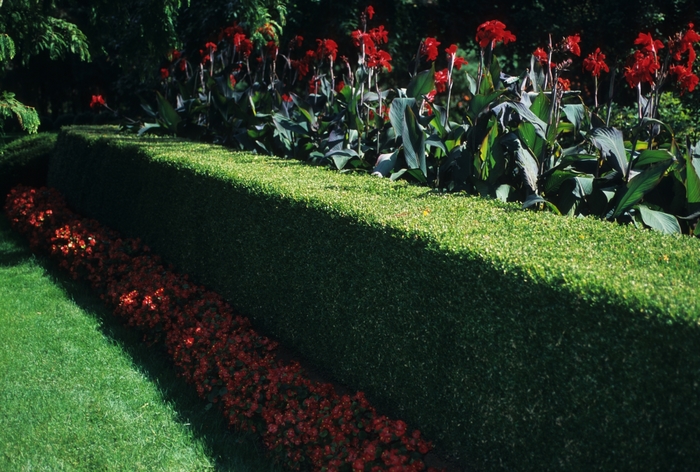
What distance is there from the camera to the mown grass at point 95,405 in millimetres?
3484

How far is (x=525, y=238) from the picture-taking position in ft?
10.7

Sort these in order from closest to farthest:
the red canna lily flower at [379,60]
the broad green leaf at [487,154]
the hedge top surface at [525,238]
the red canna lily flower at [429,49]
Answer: the hedge top surface at [525,238] → the broad green leaf at [487,154] → the red canna lily flower at [429,49] → the red canna lily flower at [379,60]

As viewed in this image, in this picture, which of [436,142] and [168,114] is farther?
[168,114]

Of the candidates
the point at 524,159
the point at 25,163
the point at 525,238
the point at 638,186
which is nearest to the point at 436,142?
the point at 524,159

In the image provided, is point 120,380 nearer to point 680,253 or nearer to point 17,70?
point 680,253

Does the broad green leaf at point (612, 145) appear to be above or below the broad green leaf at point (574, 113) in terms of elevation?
below

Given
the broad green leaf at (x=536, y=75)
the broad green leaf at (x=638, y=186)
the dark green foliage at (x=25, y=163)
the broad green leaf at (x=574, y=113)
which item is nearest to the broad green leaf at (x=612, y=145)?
the broad green leaf at (x=638, y=186)

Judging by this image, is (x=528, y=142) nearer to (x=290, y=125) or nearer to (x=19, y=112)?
(x=290, y=125)

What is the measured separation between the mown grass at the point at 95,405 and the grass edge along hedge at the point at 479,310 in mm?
758

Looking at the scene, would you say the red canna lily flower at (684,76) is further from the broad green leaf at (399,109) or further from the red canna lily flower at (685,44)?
the broad green leaf at (399,109)

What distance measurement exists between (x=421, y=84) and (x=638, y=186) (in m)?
1.97

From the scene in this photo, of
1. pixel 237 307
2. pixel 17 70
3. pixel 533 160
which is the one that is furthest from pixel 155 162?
pixel 17 70

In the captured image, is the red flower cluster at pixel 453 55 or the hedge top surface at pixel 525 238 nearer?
the hedge top surface at pixel 525 238

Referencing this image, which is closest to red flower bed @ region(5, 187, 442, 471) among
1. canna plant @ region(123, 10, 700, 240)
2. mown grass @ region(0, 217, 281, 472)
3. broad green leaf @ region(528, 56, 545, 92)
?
mown grass @ region(0, 217, 281, 472)
